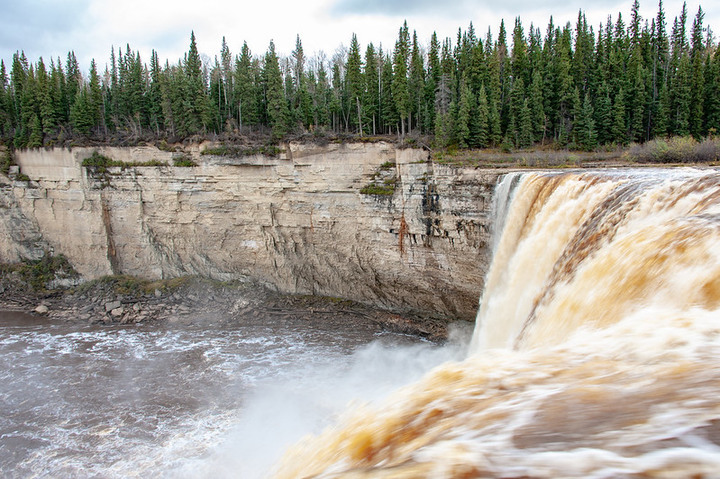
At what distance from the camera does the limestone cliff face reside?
18016 millimetres

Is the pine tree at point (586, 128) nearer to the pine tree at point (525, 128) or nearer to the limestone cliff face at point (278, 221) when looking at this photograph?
the pine tree at point (525, 128)

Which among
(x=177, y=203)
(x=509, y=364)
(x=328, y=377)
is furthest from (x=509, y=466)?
Result: (x=177, y=203)

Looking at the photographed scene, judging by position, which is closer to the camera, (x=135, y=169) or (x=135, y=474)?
(x=135, y=474)

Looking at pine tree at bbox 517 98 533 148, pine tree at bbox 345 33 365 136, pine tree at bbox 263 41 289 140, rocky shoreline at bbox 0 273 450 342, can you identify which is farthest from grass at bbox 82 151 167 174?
pine tree at bbox 517 98 533 148

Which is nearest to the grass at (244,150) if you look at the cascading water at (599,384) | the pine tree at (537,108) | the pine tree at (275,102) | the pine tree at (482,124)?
the pine tree at (275,102)

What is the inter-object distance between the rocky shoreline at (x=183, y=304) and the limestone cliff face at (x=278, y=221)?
0.77 meters

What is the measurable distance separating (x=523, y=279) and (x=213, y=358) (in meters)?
13.2

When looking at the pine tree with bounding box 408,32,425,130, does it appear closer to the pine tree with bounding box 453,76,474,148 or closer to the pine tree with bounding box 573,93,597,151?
the pine tree with bounding box 453,76,474,148

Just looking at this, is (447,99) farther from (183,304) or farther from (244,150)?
(183,304)

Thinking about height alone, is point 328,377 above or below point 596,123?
below

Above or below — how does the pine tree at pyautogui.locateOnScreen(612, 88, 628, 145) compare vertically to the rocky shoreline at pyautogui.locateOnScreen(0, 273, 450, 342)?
above

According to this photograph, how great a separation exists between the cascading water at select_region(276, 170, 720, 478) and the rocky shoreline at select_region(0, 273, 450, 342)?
13731 mm

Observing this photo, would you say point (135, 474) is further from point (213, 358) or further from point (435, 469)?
point (435, 469)

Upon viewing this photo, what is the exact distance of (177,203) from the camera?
2380 cm
